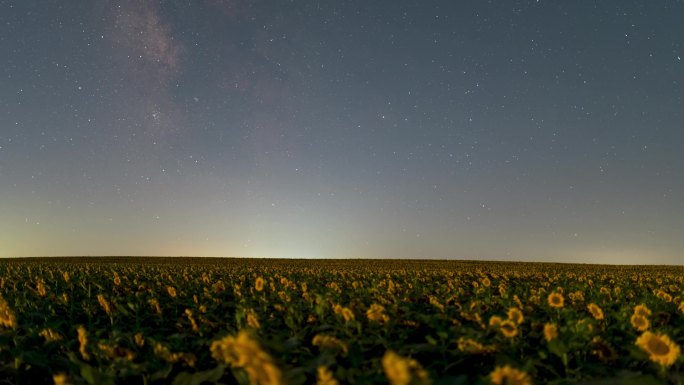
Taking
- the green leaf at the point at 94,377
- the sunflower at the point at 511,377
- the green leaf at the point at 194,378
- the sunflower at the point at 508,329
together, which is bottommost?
the green leaf at the point at 194,378

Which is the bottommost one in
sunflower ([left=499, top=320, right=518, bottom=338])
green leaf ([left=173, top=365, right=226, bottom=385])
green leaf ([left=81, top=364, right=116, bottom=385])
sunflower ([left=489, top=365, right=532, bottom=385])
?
green leaf ([left=173, top=365, right=226, bottom=385])

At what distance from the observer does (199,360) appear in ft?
14.5

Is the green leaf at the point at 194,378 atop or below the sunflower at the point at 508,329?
below

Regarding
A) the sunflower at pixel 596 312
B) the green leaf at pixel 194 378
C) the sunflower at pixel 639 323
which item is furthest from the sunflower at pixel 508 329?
the green leaf at pixel 194 378

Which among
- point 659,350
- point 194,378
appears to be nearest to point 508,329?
point 659,350

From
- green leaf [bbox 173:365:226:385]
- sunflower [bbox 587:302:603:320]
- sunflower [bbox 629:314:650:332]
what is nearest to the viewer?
green leaf [bbox 173:365:226:385]

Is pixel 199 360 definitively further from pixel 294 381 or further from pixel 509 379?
pixel 509 379

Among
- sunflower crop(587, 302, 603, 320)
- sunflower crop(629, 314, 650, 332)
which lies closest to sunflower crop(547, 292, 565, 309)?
sunflower crop(587, 302, 603, 320)

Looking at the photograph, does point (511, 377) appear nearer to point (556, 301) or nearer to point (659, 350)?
point (659, 350)

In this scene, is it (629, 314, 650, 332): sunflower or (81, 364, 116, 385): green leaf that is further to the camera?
(629, 314, 650, 332): sunflower

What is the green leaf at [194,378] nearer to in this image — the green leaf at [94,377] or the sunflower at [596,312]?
the green leaf at [94,377]

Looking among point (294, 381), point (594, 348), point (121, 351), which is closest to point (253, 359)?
point (294, 381)

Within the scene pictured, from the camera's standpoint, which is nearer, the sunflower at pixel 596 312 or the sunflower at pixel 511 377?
the sunflower at pixel 511 377

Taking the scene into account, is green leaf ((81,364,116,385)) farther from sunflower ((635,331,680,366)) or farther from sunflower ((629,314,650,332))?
sunflower ((629,314,650,332))
